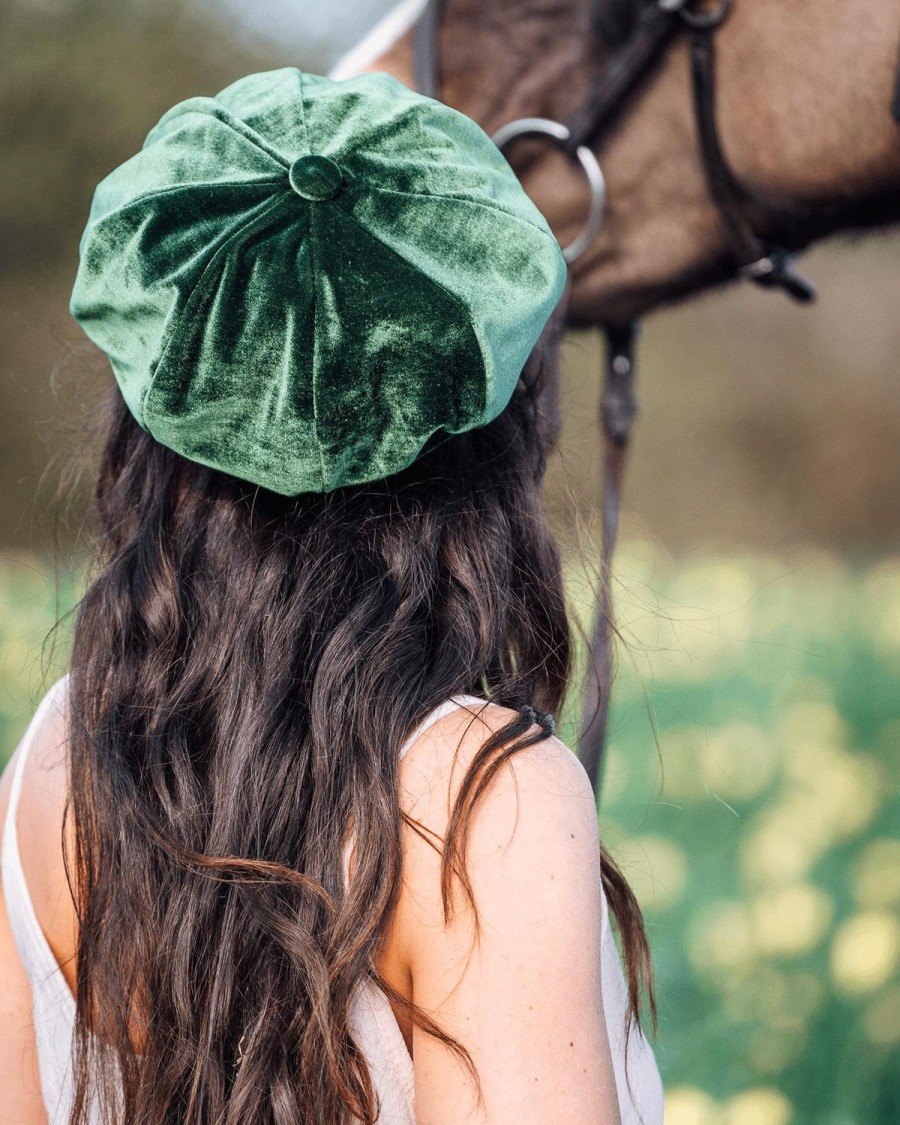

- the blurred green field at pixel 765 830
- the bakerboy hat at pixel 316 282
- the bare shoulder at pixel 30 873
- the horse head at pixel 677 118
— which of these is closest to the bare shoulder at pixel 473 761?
the bakerboy hat at pixel 316 282

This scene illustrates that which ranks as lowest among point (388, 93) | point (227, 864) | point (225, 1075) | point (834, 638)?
point (834, 638)

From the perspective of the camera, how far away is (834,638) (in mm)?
1943

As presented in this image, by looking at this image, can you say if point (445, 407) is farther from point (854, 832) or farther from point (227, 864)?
point (854, 832)

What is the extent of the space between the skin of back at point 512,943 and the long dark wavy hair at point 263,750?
0.04 feet

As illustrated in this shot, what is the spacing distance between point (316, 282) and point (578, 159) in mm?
758

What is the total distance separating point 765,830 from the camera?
1.68 metres

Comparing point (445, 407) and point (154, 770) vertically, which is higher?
point (445, 407)

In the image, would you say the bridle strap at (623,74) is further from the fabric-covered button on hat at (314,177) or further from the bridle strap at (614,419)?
the fabric-covered button on hat at (314,177)

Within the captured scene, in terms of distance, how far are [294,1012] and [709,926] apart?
120 cm

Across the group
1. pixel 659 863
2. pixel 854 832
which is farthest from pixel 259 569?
pixel 854 832

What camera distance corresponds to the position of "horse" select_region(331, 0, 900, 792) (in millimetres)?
1031

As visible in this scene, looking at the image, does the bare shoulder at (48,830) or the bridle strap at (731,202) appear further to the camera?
the bridle strap at (731,202)

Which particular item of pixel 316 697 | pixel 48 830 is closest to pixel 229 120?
pixel 316 697

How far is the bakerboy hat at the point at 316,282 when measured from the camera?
54 cm
